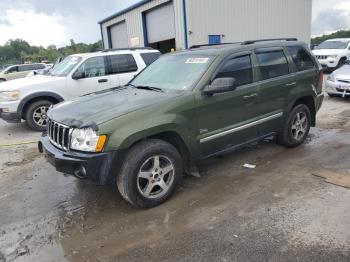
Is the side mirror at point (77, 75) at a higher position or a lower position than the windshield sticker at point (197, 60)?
lower

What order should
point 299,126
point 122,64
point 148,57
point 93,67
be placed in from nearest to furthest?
point 299,126
point 93,67
point 122,64
point 148,57

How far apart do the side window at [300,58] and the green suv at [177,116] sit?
0.7 inches

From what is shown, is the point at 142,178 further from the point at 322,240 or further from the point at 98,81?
the point at 98,81

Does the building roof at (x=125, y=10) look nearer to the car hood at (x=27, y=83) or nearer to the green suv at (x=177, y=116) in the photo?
the car hood at (x=27, y=83)

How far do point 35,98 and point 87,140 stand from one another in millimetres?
5161

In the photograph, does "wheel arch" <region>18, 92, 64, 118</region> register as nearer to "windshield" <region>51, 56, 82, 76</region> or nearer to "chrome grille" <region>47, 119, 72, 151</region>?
"windshield" <region>51, 56, 82, 76</region>

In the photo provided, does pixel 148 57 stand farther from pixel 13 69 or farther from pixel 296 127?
pixel 13 69

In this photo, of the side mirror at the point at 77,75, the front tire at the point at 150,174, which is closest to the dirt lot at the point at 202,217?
the front tire at the point at 150,174

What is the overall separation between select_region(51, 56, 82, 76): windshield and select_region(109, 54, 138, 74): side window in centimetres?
85

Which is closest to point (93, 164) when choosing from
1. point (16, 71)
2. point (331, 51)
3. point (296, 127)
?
point (296, 127)

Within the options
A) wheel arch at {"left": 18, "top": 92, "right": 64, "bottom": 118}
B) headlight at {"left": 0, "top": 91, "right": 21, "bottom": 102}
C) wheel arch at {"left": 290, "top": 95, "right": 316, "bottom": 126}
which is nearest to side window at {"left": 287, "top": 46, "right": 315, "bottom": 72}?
wheel arch at {"left": 290, "top": 95, "right": 316, "bottom": 126}

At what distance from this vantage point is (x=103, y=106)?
13.0 ft

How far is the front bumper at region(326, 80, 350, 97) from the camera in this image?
945cm

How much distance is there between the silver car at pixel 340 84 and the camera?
9.47m
